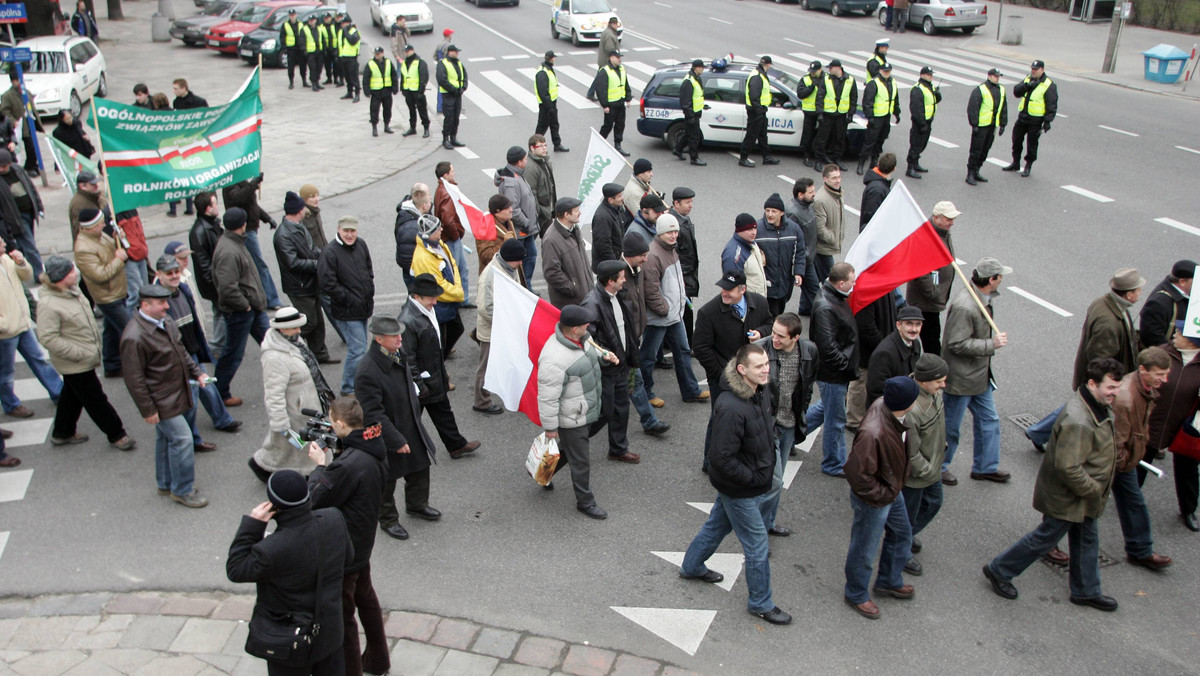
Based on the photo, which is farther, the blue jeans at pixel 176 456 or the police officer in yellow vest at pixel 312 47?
the police officer in yellow vest at pixel 312 47

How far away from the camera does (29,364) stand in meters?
8.88

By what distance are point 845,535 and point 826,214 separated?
4541 mm

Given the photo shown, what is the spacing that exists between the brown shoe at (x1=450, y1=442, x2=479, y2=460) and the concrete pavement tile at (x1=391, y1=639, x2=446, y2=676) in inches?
90.5

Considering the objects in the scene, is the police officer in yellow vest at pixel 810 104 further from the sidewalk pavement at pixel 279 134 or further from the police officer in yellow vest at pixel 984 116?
the sidewalk pavement at pixel 279 134

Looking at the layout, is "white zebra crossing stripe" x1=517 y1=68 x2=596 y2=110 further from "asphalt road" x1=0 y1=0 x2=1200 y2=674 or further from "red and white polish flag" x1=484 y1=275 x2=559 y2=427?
"red and white polish flag" x1=484 y1=275 x2=559 y2=427

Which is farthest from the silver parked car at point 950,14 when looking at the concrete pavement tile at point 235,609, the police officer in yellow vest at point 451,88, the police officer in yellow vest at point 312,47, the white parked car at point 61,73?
the concrete pavement tile at point 235,609

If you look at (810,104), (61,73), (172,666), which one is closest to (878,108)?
(810,104)

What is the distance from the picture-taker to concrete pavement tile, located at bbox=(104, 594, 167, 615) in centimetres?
644

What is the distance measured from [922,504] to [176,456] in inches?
222

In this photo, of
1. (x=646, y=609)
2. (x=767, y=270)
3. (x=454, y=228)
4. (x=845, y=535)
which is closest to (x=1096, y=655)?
(x=845, y=535)

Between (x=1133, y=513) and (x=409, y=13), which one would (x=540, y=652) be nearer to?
(x=1133, y=513)

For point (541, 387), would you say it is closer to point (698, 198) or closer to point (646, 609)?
point (646, 609)

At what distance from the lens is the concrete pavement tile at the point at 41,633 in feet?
20.2

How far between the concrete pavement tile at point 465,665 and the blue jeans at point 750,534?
163 centimetres
